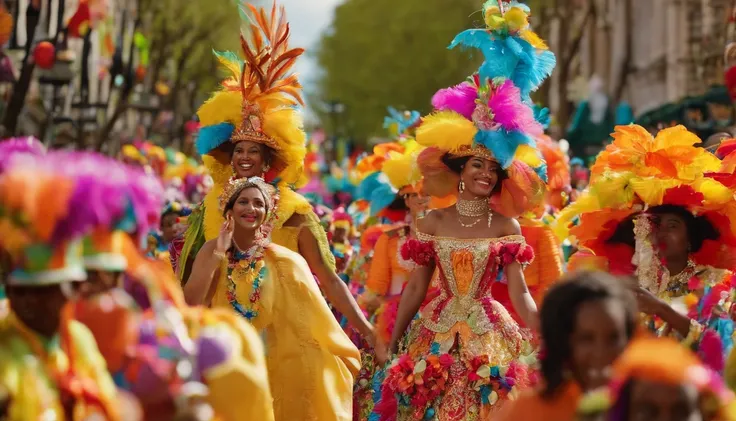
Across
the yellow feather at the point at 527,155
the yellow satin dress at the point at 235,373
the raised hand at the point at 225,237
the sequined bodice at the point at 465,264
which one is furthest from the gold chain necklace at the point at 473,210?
the yellow satin dress at the point at 235,373

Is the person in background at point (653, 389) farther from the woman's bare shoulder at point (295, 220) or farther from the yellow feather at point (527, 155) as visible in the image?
the woman's bare shoulder at point (295, 220)

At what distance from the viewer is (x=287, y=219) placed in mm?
9555

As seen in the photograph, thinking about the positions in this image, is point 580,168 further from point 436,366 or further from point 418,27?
point 418,27

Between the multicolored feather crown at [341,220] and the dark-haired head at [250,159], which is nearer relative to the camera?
the dark-haired head at [250,159]

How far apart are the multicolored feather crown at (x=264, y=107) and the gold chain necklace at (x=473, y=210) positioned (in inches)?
57.7

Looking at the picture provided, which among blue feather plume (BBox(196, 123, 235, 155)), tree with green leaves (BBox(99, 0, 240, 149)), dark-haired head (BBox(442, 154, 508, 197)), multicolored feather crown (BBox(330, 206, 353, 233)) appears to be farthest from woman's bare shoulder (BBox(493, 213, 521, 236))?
tree with green leaves (BBox(99, 0, 240, 149))

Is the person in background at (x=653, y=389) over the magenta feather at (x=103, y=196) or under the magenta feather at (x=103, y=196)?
under

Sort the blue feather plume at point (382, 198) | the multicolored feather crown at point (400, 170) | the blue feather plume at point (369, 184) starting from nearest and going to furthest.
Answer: the multicolored feather crown at point (400, 170) → the blue feather plume at point (382, 198) → the blue feather plume at point (369, 184)

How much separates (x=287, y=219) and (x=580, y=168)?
8.95m

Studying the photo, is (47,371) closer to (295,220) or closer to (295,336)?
(295,336)

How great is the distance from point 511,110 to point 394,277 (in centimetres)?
284

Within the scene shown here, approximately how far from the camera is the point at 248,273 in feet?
28.3

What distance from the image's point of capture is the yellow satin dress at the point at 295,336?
8.62 meters

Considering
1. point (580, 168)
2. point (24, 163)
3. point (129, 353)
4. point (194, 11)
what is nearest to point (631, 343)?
point (129, 353)
